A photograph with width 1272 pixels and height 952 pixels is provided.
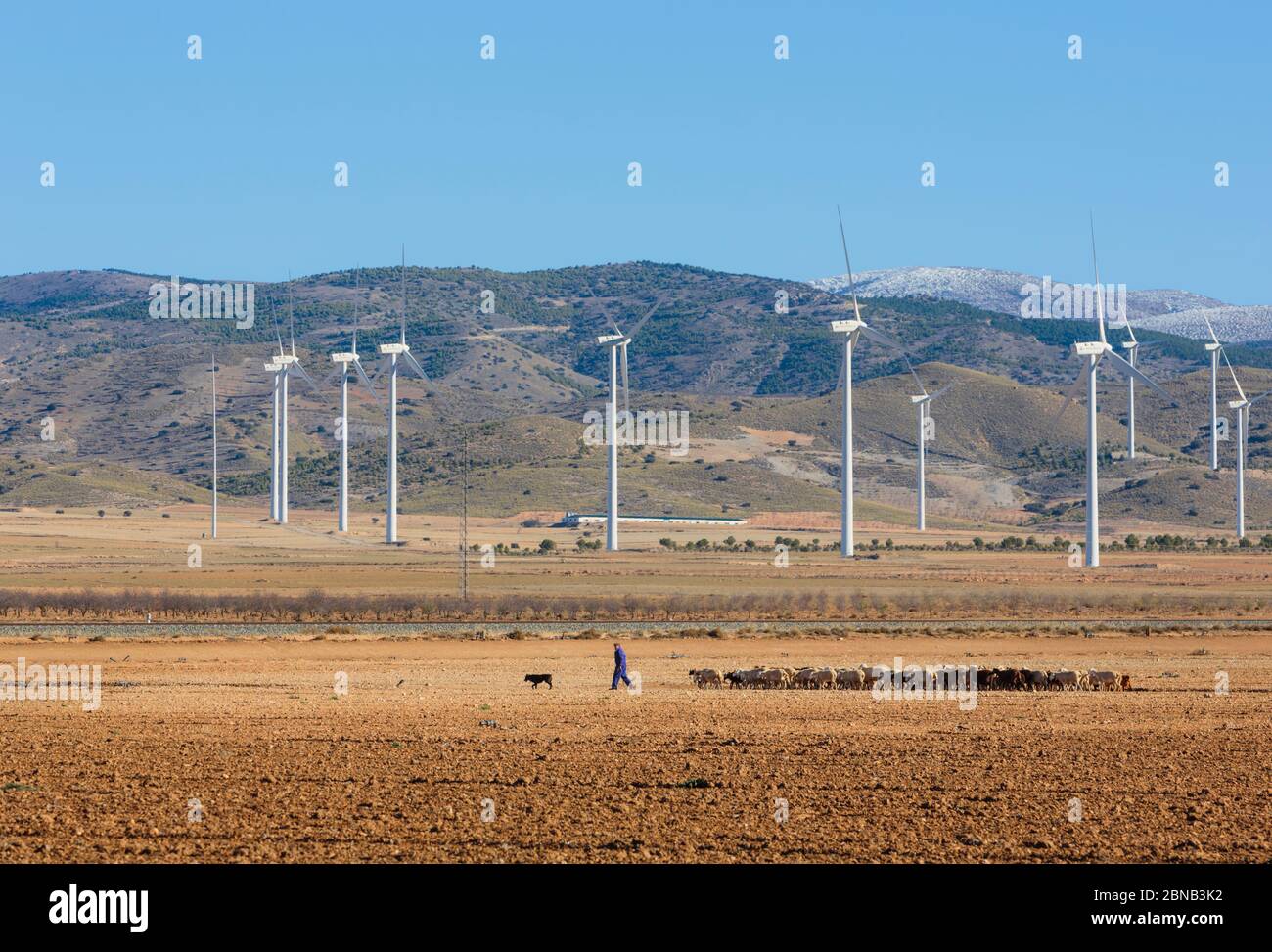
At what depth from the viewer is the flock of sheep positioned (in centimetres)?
4088

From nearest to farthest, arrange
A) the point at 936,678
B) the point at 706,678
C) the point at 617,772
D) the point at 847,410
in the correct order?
the point at 617,772 < the point at 936,678 < the point at 706,678 < the point at 847,410

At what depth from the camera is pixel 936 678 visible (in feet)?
135

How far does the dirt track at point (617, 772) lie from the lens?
18406mm

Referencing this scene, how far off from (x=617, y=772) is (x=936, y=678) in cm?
1827

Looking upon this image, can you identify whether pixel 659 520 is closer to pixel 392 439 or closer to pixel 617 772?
pixel 392 439

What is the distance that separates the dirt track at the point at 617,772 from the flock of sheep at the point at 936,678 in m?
1.01

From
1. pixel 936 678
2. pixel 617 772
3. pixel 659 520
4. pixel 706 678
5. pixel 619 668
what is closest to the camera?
pixel 617 772

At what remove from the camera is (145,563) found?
351 ft

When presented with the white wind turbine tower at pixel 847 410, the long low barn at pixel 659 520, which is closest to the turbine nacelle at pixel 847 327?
the white wind turbine tower at pixel 847 410

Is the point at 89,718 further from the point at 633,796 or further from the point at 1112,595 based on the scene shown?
the point at 1112,595

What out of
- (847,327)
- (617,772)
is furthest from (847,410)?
(617,772)

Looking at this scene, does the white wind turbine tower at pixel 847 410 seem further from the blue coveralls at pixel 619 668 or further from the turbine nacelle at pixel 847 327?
the blue coveralls at pixel 619 668

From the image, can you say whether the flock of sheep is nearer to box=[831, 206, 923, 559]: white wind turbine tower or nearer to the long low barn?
box=[831, 206, 923, 559]: white wind turbine tower
